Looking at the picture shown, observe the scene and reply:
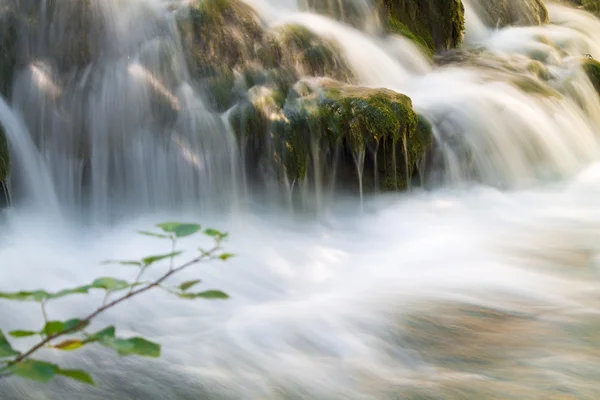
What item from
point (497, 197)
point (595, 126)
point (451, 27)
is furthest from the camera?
point (451, 27)

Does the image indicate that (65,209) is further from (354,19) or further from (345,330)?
(354,19)

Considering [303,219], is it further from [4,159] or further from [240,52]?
[4,159]

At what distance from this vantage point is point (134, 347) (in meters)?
0.93

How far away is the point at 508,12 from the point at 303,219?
20.6ft

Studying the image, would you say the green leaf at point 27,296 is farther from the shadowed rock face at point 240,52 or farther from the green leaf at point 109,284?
the shadowed rock face at point 240,52

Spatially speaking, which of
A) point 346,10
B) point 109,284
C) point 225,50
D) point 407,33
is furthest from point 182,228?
point 407,33

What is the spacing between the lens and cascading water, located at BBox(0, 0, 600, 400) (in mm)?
2713

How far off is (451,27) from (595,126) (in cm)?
203

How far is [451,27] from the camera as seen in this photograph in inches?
308

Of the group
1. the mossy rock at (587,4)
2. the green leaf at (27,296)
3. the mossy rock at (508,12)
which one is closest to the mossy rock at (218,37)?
the green leaf at (27,296)

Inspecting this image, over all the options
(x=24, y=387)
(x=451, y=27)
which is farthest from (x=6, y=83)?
(x=451, y=27)

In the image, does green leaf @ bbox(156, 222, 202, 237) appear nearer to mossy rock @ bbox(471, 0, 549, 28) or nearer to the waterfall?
the waterfall

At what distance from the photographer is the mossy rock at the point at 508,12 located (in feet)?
30.1

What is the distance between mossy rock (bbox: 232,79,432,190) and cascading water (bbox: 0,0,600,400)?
0.09ft
